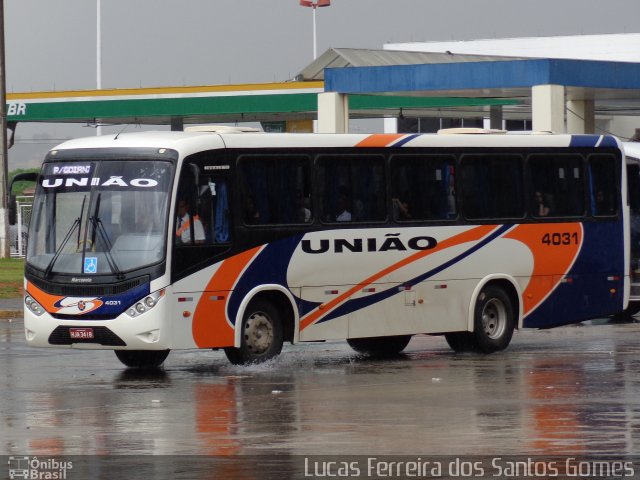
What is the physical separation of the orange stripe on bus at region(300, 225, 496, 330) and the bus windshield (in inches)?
91.9

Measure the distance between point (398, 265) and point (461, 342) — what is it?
1.81 metres

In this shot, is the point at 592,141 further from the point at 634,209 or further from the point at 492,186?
the point at 634,209

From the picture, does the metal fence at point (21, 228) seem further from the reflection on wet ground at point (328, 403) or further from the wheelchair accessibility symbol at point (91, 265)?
the wheelchair accessibility symbol at point (91, 265)

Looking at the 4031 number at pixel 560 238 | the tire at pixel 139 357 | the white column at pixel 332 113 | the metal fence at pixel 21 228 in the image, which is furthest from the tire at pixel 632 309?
the metal fence at pixel 21 228

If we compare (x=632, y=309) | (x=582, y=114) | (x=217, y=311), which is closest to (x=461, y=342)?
(x=217, y=311)

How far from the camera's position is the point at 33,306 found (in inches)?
709

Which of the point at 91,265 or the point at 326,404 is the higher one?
the point at 91,265

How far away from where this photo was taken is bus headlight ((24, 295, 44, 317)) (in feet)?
58.7

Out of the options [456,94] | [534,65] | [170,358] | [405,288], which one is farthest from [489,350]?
[456,94]

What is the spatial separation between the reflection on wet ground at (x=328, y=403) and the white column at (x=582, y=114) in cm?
2052

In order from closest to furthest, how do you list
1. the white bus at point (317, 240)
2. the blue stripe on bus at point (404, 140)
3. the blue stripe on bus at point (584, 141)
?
the white bus at point (317, 240), the blue stripe on bus at point (404, 140), the blue stripe on bus at point (584, 141)

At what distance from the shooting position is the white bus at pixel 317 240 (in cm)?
1755

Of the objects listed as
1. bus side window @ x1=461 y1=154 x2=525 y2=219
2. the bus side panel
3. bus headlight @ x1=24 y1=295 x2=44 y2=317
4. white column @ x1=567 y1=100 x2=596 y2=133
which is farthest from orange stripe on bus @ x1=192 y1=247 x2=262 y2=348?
white column @ x1=567 y1=100 x2=596 y2=133

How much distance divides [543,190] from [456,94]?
18.9m
